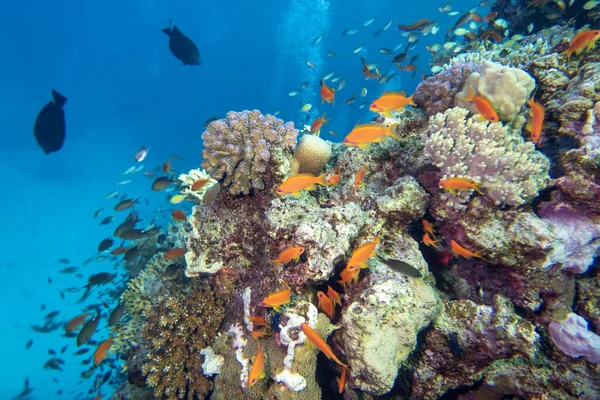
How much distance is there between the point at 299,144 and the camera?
468cm

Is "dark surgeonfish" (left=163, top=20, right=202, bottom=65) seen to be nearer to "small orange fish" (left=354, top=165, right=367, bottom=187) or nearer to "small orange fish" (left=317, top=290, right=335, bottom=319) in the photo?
"small orange fish" (left=354, top=165, right=367, bottom=187)

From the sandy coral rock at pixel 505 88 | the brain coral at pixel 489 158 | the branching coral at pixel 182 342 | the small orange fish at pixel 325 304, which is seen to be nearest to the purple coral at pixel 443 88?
the sandy coral rock at pixel 505 88

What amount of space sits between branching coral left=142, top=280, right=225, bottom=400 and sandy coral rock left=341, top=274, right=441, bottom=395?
244cm

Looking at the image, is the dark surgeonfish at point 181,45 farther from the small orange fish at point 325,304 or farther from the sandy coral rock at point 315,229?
the small orange fish at point 325,304

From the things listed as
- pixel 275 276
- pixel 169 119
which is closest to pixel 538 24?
pixel 275 276

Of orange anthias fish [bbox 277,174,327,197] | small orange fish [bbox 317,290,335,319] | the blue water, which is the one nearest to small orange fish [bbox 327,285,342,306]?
small orange fish [bbox 317,290,335,319]

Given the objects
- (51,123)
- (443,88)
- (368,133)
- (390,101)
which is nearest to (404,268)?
(368,133)

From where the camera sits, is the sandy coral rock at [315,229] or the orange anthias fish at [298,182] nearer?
the orange anthias fish at [298,182]

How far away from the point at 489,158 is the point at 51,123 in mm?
8892

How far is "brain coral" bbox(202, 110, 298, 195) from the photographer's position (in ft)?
13.5

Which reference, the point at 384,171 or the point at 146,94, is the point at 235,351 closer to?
the point at 384,171

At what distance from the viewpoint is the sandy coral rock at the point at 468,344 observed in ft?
10.4

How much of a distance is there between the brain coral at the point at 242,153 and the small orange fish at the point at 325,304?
177cm

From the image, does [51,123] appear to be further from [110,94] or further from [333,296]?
[110,94]
